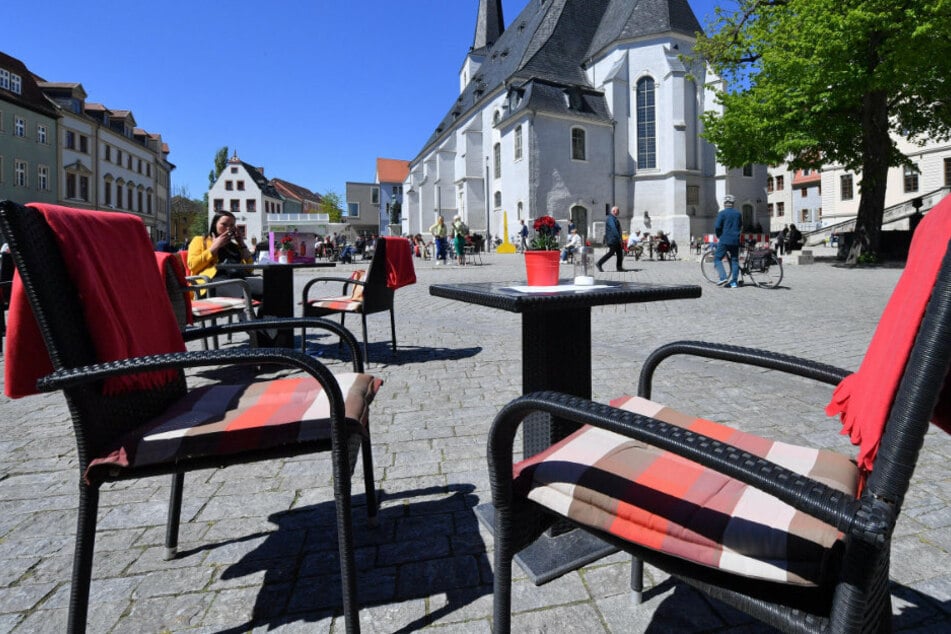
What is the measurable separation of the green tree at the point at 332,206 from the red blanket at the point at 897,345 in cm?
8007

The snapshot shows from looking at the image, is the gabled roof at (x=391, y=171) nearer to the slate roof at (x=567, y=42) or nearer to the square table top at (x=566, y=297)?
the slate roof at (x=567, y=42)

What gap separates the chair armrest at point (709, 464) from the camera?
0.90 m

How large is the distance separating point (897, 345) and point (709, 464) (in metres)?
0.36

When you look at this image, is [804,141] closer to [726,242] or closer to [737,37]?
[737,37]

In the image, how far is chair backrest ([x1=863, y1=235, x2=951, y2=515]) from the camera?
883 millimetres

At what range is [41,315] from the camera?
4.96 ft

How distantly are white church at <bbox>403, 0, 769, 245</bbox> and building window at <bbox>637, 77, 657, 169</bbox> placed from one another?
68 mm

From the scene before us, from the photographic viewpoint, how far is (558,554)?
200cm

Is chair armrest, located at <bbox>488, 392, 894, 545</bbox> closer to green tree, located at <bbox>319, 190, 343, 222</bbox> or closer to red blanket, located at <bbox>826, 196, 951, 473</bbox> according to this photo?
red blanket, located at <bbox>826, 196, 951, 473</bbox>

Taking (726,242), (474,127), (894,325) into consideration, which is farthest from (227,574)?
(474,127)

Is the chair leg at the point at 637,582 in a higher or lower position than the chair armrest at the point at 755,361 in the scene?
lower

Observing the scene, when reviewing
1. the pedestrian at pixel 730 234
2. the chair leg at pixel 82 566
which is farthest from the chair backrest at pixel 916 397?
→ the pedestrian at pixel 730 234

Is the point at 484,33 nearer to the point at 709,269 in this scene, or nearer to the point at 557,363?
the point at 709,269

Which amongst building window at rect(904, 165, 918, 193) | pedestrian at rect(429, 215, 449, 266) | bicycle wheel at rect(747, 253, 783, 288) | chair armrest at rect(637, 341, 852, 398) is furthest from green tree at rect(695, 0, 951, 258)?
building window at rect(904, 165, 918, 193)
